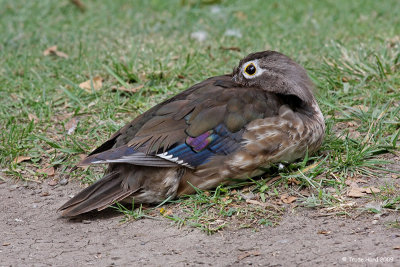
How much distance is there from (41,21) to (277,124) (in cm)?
481

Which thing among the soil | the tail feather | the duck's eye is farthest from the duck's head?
the tail feather

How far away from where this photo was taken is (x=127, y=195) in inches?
165

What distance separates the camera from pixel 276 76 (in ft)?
15.1

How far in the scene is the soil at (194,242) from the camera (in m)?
3.47

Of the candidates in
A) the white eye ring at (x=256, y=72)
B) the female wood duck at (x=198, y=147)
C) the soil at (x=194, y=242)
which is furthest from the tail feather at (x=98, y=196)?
the white eye ring at (x=256, y=72)

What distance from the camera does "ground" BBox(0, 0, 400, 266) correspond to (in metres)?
3.74

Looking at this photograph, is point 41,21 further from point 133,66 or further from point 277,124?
point 277,124

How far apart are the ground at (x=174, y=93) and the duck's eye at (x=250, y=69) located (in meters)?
0.80

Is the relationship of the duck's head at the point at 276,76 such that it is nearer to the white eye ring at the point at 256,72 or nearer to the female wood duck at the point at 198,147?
the white eye ring at the point at 256,72

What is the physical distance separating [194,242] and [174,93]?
91.1 inches

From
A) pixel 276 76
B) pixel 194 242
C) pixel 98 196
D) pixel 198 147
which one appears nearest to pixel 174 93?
pixel 276 76

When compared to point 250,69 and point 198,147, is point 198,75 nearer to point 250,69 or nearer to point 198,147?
point 250,69

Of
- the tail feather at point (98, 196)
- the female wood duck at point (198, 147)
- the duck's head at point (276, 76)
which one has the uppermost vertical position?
the duck's head at point (276, 76)

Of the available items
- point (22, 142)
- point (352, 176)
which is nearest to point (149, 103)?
point (22, 142)
